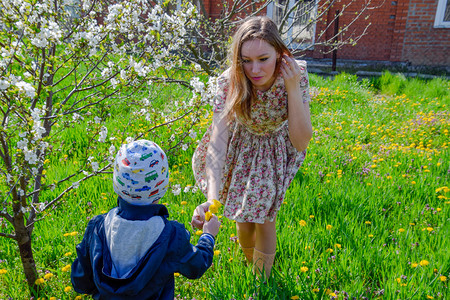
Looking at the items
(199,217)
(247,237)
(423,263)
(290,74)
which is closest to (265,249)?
(247,237)

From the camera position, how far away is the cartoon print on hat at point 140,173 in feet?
4.30

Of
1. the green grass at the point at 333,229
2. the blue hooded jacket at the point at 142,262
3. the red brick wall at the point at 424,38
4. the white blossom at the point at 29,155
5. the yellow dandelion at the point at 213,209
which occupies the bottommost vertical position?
the green grass at the point at 333,229

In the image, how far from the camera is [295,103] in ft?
6.46

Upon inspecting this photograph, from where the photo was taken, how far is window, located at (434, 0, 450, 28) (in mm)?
10109

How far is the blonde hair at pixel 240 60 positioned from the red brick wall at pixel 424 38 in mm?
10019

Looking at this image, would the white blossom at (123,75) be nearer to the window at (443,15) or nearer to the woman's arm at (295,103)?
the woman's arm at (295,103)

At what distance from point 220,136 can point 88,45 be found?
846 millimetres

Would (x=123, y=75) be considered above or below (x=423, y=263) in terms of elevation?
above

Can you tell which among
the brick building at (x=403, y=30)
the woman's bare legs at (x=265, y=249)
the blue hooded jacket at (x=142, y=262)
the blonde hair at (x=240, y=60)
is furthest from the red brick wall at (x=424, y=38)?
the blue hooded jacket at (x=142, y=262)

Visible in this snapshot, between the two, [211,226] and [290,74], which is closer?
[211,226]

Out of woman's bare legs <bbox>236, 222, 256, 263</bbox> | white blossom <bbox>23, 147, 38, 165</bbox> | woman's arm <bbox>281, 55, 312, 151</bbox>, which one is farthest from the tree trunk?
woman's arm <bbox>281, 55, 312, 151</bbox>

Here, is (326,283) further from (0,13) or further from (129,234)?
(0,13)

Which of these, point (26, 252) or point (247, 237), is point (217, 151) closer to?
point (247, 237)

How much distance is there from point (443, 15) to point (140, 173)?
37.7 feet
